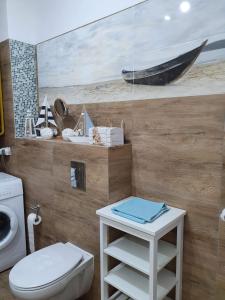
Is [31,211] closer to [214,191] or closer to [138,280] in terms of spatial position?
[138,280]

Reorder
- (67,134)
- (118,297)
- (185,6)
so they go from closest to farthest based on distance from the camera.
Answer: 1. (185,6)
2. (118,297)
3. (67,134)

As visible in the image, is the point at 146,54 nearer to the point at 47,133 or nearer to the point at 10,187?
the point at 47,133

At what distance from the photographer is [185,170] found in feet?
4.57

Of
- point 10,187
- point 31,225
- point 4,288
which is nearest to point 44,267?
point 31,225

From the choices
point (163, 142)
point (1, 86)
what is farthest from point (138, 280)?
point (1, 86)

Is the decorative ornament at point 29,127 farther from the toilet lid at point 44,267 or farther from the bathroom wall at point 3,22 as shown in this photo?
the toilet lid at point 44,267

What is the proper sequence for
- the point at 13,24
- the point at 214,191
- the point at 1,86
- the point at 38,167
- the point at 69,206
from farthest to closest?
the point at 1,86, the point at 13,24, the point at 38,167, the point at 69,206, the point at 214,191

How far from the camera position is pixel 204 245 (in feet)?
4.45

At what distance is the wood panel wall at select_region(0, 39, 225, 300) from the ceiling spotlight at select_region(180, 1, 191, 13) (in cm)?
49

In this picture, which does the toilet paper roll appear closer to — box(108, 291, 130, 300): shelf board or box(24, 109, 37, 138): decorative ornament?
box(24, 109, 37, 138): decorative ornament

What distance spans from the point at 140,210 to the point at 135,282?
443mm

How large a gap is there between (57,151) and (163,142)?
0.85m

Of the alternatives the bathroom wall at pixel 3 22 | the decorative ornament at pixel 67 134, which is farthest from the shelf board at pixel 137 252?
the bathroom wall at pixel 3 22

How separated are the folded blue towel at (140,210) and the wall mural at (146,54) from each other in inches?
27.5
